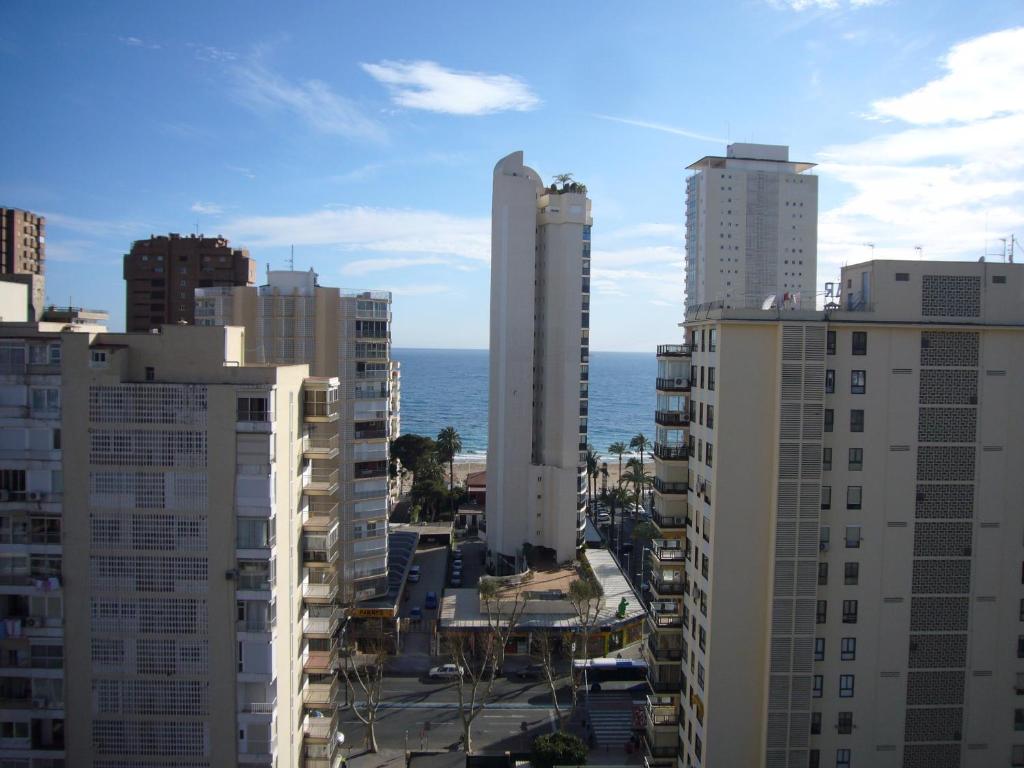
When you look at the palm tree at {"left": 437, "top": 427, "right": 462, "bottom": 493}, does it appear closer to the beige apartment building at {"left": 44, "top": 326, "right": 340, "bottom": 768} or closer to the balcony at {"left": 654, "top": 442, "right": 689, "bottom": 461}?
the balcony at {"left": 654, "top": 442, "right": 689, "bottom": 461}

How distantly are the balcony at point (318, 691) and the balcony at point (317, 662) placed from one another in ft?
1.29

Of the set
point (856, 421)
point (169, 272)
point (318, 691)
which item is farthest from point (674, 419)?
point (169, 272)

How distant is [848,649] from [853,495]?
445 centimetres

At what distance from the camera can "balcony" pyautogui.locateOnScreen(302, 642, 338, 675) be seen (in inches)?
971

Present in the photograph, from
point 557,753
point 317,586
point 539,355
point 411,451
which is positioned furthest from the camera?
point 411,451

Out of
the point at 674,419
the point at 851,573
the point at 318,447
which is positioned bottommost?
the point at 851,573

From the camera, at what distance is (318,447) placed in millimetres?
24625

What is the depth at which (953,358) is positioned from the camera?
23031 mm

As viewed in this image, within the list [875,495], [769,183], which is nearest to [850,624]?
[875,495]

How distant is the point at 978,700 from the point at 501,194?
42767mm

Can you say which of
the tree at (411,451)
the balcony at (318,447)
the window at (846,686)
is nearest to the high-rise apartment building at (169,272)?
the tree at (411,451)

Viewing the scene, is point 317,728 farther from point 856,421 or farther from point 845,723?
point 856,421

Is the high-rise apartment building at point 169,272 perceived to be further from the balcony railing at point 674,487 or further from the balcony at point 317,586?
the balcony railing at point 674,487

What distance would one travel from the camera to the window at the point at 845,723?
23.1 meters
